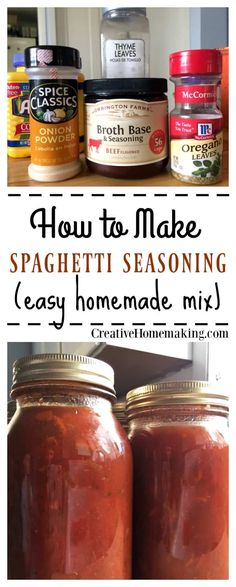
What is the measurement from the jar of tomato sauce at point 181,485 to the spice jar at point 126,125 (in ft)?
0.63

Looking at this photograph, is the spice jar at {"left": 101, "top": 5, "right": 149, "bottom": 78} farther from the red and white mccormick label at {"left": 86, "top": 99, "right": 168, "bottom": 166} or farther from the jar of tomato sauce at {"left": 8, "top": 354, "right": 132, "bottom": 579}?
the jar of tomato sauce at {"left": 8, "top": 354, "right": 132, "bottom": 579}

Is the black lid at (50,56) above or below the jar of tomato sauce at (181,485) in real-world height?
above

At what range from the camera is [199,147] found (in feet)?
1.49

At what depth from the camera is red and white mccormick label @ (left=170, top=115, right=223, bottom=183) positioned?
45cm

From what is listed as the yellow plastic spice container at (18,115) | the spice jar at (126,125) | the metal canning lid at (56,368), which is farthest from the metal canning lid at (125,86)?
the metal canning lid at (56,368)

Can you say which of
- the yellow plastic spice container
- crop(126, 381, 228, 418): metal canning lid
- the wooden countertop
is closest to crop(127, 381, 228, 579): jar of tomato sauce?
crop(126, 381, 228, 418): metal canning lid

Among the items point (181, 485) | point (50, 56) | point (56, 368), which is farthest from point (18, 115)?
point (181, 485)

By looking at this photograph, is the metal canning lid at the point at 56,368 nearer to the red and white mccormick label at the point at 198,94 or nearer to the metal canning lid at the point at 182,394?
the metal canning lid at the point at 182,394

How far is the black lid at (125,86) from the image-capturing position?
460 millimetres

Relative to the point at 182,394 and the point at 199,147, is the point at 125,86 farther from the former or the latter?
the point at 182,394

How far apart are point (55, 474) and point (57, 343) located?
0.12 meters


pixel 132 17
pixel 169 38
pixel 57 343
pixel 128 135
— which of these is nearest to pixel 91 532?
pixel 57 343

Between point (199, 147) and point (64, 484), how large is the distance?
0.28 meters
